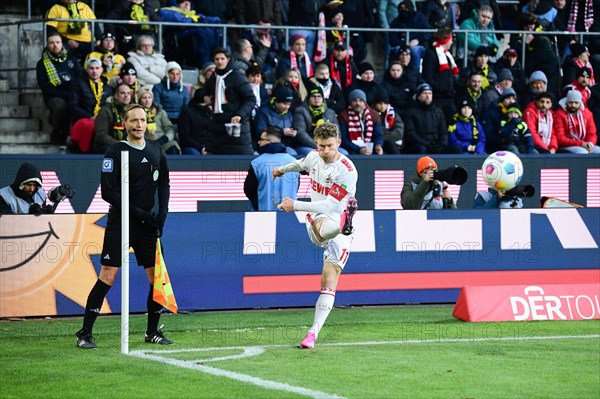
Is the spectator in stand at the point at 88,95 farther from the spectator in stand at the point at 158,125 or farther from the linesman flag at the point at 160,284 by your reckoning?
the linesman flag at the point at 160,284

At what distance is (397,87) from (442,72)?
88cm

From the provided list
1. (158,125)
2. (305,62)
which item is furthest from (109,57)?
(305,62)

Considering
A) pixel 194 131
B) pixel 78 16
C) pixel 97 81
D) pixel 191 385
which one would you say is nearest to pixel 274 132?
pixel 194 131

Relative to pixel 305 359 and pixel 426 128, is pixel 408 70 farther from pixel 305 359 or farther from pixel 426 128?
pixel 305 359

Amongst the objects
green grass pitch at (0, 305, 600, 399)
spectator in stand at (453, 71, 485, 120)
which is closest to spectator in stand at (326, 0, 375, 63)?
spectator in stand at (453, 71, 485, 120)

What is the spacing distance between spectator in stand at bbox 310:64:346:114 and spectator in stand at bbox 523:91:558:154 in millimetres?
3139

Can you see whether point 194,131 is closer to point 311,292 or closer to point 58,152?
point 58,152

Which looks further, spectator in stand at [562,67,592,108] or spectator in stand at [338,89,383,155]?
spectator in stand at [562,67,592,108]

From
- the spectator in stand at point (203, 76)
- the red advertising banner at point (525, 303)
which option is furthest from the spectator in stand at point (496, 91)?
the red advertising banner at point (525, 303)

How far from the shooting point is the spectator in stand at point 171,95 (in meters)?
17.7

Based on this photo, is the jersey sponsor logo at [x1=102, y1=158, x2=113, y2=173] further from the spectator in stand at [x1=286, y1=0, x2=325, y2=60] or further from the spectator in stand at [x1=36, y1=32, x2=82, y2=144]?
the spectator in stand at [x1=286, y1=0, x2=325, y2=60]

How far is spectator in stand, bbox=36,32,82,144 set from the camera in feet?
56.0

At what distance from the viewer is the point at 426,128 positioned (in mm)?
18547

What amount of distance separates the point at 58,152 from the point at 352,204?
8054 mm
